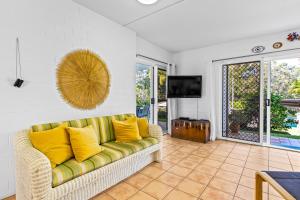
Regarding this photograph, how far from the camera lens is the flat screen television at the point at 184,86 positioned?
166 inches

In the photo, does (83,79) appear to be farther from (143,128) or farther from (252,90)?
(252,90)

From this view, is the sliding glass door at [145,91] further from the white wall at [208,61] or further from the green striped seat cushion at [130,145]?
the green striped seat cushion at [130,145]

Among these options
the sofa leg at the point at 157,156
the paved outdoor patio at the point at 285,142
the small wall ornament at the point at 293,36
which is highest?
the small wall ornament at the point at 293,36

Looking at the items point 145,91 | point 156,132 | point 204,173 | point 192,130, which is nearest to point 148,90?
point 145,91

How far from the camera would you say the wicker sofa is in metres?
1.33

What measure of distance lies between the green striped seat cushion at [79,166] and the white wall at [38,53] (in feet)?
2.53

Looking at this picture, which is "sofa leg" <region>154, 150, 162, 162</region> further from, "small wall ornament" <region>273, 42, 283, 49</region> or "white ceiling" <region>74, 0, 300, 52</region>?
"small wall ornament" <region>273, 42, 283, 49</region>

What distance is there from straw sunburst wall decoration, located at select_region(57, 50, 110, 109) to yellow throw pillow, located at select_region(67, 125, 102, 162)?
615 millimetres

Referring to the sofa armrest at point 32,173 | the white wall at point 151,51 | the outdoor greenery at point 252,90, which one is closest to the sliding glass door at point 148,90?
the white wall at point 151,51

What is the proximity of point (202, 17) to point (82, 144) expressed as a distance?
273cm

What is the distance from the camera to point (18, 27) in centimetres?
183

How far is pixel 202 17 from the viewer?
2.71 m

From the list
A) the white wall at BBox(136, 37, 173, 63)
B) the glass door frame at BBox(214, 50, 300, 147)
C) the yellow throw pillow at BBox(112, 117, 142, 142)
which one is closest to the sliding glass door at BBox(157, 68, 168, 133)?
the white wall at BBox(136, 37, 173, 63)

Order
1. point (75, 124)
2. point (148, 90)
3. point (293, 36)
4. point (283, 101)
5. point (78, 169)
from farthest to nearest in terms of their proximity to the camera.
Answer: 1. point (283, 101)
2. point (148, 90)
3. point (293, 36)
4. point (75, 124)
5. point (78, 169)
